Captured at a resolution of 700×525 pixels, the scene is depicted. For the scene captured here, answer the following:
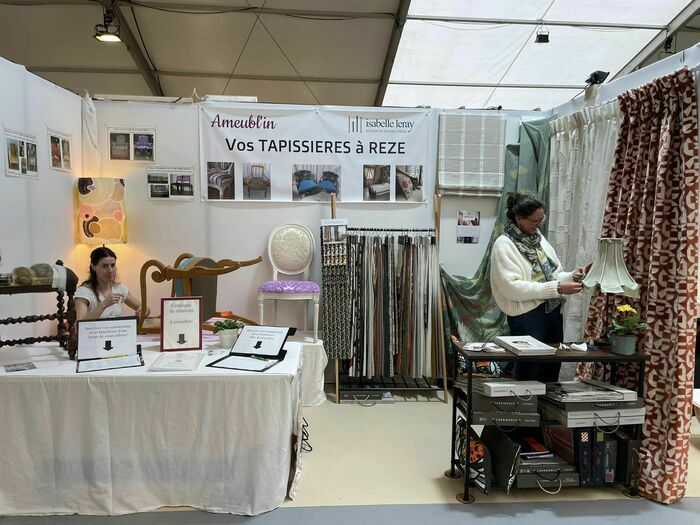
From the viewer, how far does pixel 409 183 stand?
12.8ft

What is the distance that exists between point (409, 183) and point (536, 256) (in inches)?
59.2

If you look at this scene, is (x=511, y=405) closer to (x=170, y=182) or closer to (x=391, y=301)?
(x=391, y=301)

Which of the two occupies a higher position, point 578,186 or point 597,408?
point 578,186

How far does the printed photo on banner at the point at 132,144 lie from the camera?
12.2 feet

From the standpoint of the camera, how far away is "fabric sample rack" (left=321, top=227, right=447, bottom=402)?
3.55 meters

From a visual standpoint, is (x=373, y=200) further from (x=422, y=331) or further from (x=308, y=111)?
(x=422, y=331)

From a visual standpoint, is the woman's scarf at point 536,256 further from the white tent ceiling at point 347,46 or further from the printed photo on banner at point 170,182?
the white tent ceiling at point 347,46

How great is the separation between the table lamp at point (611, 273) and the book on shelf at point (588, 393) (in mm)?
479

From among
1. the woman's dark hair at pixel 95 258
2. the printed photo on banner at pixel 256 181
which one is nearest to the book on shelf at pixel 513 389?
the woman's dark hair at pixel 95 258

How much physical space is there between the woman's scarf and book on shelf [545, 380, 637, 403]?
47 centimetres

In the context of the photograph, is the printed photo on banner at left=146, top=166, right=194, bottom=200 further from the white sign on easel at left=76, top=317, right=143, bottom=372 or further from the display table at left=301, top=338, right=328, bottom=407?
the white sign on easel at left=76, top=317, right=143, bottom=372

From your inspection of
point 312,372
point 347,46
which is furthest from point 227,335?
point 347,46

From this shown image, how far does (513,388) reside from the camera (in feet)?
7.22

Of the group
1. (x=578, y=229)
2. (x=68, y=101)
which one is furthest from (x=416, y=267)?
(x=68, y=101)
